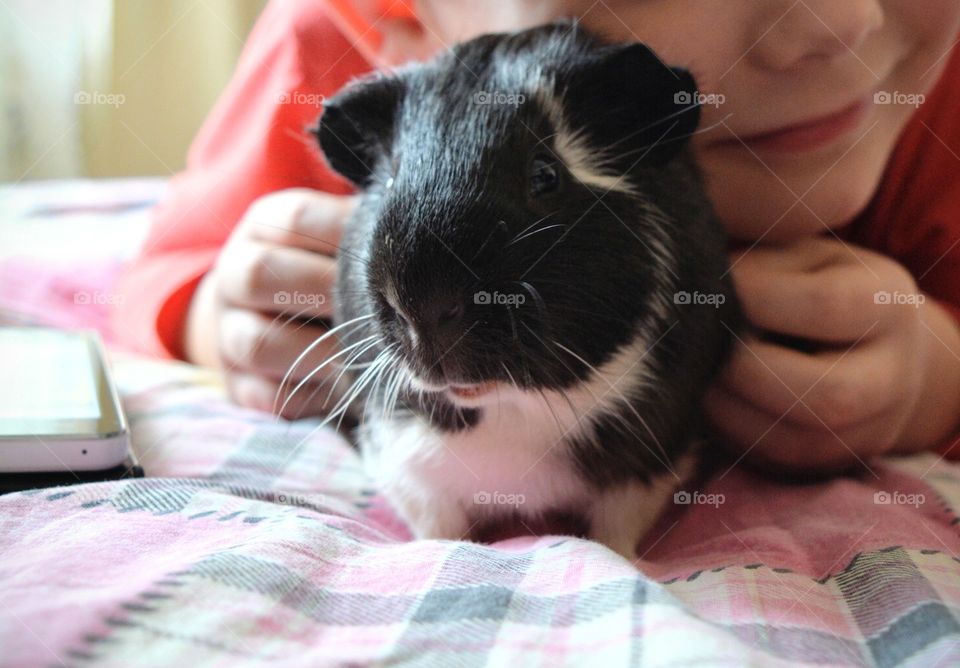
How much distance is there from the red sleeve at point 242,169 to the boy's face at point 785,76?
1.34ft

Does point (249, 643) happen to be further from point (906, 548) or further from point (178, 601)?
point (906, 548)

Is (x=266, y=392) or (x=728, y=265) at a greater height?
(x=728, y=265)

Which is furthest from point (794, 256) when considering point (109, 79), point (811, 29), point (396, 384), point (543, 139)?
point (109, 79)

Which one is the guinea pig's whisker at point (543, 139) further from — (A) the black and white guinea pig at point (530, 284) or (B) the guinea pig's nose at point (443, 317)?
(B) the guinea pig's nose at point (443, 317)

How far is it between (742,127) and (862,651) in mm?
613

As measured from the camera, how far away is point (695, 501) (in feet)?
3.21

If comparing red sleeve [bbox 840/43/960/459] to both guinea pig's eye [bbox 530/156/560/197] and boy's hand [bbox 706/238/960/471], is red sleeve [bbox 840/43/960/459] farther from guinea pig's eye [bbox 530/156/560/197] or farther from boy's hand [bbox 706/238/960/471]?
guinea pig's eye [bbox 530/156/560/197]

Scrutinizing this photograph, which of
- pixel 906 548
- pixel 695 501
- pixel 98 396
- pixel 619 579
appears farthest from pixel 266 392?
pixel 906 548

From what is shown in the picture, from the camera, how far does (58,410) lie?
0.98 metres

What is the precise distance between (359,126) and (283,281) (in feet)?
1.04

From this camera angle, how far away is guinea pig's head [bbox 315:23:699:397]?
0.71 meters

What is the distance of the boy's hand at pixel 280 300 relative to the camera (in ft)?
3.88

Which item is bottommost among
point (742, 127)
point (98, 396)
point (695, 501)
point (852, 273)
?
point (695, 501)

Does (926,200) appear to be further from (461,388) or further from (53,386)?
(53,386)
